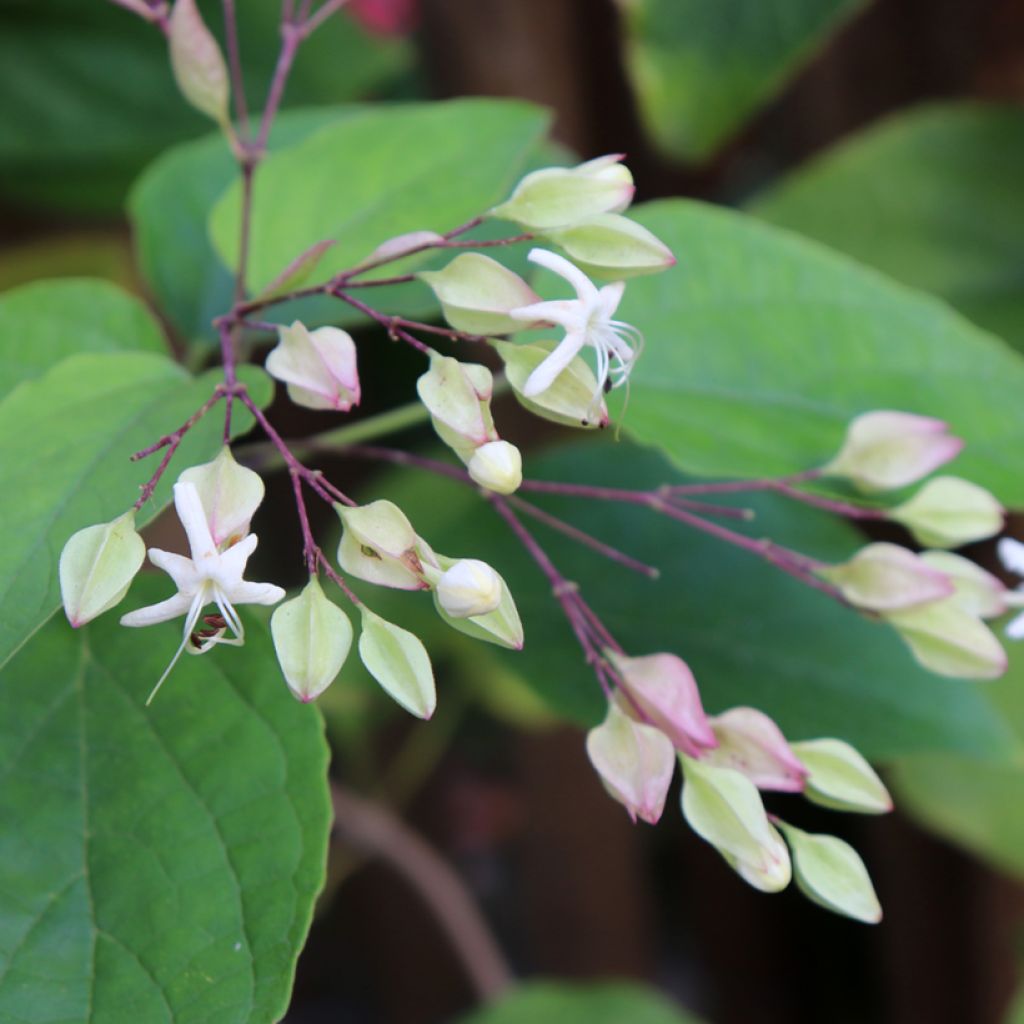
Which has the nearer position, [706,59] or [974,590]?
[974,590]

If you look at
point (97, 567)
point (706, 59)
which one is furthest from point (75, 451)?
point (706, 59)

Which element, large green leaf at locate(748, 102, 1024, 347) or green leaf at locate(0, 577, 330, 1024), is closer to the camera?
green leaf at locate(0, 577, 330, 1024)

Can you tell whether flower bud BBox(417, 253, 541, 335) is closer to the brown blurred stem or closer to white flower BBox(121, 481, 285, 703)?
white flower BBox(121, 481, 285, 703)

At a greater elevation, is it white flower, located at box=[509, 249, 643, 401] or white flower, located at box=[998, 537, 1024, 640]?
white flower, located at box=[509, 249, 643, 401]

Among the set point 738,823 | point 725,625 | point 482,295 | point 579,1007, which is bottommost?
point 579,1007

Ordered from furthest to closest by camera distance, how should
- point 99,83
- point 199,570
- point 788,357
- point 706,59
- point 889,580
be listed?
point 99,83 → point 706,59 → point 788,357 → point 889,580 → point 199,570

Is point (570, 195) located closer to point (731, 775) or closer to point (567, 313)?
point (567, 313)

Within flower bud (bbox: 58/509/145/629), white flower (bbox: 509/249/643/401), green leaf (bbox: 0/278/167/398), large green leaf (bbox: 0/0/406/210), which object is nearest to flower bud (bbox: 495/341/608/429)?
white flower (bbox: 509/249/643/401)

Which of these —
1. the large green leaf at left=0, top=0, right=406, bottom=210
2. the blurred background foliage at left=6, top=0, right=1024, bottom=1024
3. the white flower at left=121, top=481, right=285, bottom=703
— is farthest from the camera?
the large green leaf at left=0, top=0, right=406, bottom=210
